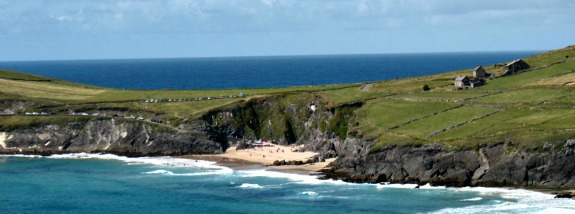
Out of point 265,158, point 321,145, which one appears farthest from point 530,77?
point 265,158

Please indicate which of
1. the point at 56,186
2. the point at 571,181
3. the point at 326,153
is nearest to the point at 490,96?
the point at 326,153

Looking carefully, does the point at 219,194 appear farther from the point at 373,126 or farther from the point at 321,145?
the point at 321,145

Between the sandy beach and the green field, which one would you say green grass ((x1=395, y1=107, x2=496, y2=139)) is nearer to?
the green field

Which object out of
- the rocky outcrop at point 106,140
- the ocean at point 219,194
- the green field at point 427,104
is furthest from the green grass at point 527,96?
the rocky outcrop at point 106,140

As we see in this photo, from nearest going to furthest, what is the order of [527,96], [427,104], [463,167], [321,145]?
[463,167]
[527,96]
[321,145]
[427,104]

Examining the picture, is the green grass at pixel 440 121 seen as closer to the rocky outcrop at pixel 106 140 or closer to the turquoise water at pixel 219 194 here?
the turquoise water at pixel 219 194

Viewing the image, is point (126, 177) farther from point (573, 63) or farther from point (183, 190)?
point (573, 63)
